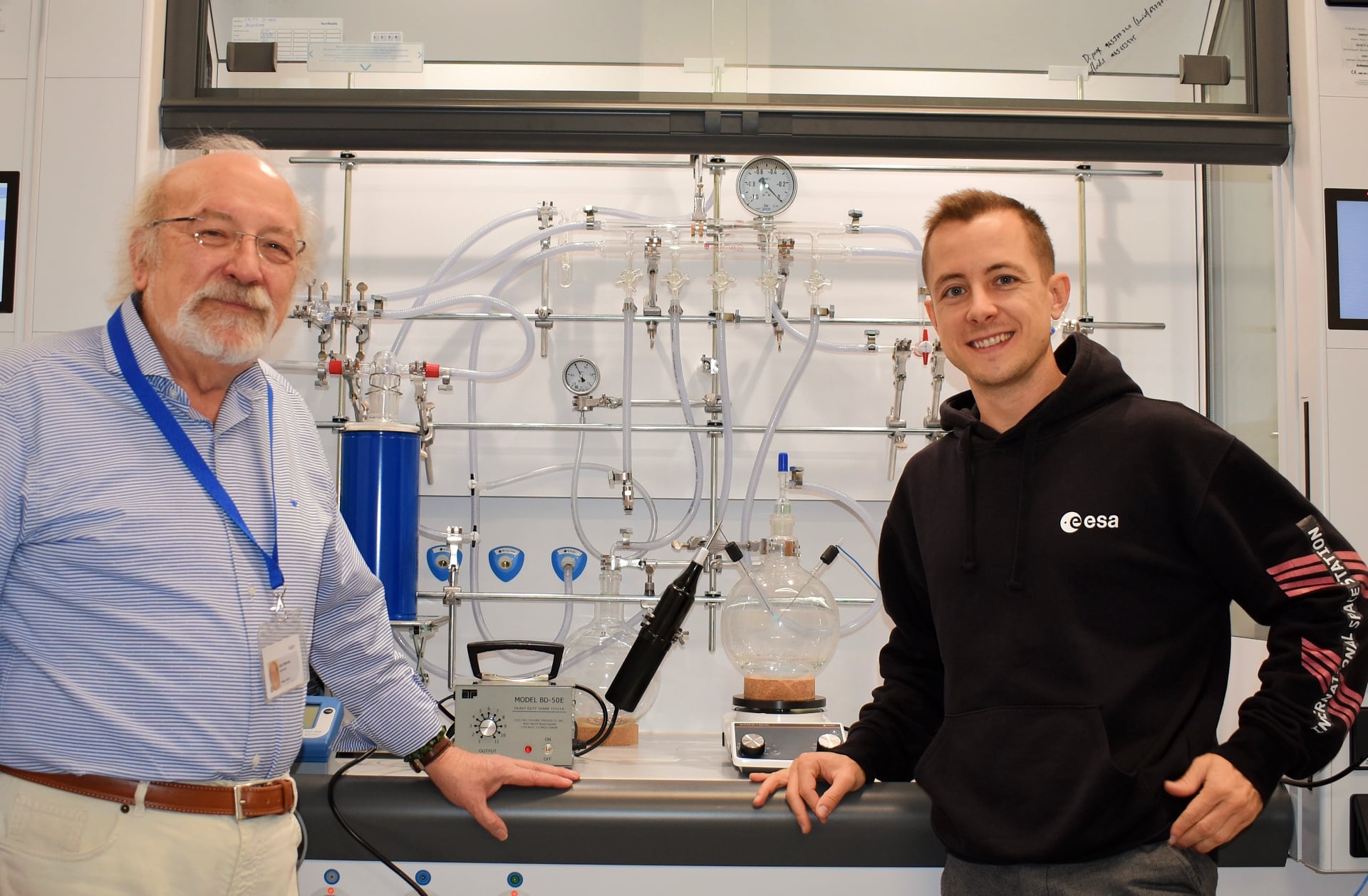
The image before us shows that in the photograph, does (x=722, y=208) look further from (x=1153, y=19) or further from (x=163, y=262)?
(x=163, y=262)

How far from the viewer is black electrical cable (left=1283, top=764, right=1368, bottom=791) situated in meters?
2.09

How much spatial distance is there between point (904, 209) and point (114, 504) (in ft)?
7.99

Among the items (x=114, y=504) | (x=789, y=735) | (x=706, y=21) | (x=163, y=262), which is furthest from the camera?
(x=706, y=21)

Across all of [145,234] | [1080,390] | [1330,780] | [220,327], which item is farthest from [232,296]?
[1330,780]

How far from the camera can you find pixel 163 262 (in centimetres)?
153

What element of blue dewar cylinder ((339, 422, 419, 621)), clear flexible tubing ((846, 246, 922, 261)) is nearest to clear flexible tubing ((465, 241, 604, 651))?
blue dewar cylinder ((339, 422, 419, 621))

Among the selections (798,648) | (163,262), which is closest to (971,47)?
(798,648)

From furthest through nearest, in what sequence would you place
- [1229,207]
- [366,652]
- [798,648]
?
1. [1229,207]
2. [798,648]
3. [366,652]

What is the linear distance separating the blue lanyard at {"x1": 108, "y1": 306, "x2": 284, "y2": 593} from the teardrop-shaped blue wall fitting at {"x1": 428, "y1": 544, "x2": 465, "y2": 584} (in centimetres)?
123

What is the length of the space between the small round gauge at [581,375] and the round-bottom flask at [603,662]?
0.56 meters

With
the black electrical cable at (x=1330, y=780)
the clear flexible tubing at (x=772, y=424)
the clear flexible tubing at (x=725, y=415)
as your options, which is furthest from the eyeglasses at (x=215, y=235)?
the black electrical cable at (x=1330, y=780)

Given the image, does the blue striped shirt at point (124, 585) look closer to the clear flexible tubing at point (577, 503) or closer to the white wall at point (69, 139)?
the white wall at point (69, 139)

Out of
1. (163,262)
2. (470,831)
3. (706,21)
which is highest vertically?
(706,21)

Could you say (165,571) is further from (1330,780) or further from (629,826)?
(1330,780)
